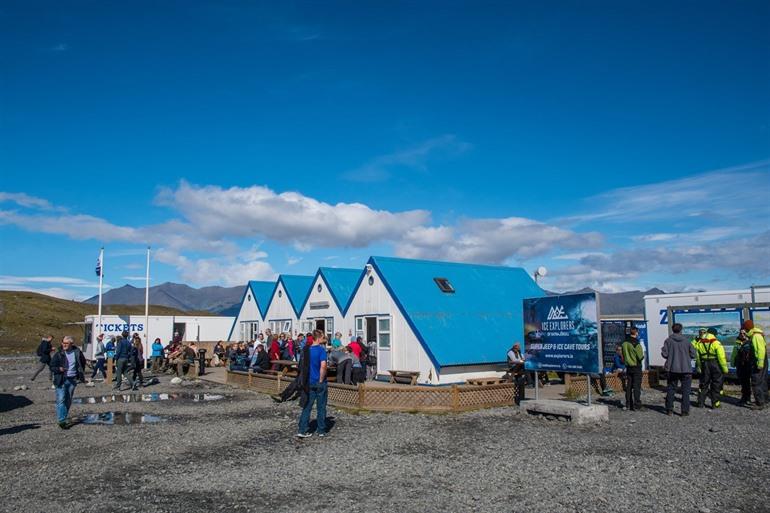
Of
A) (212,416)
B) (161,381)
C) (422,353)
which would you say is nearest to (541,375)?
(422,353)

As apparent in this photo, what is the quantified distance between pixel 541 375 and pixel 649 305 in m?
5.32

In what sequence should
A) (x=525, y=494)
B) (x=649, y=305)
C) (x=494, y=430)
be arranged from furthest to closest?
1. (x=649, y=305)
2. (x=494, y=430)
3. (x=525, y=494)

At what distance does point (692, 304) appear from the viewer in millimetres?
20578

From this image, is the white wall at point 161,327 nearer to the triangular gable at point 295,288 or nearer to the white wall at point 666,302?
the triangular gable at point 295,288

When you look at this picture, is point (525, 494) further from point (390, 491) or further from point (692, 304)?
point (692, 304)

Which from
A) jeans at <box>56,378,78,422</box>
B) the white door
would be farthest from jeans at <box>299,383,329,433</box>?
the white door

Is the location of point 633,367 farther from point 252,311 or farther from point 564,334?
point 252,311

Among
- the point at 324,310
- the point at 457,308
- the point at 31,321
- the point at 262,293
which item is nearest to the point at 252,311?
the point at 262,293

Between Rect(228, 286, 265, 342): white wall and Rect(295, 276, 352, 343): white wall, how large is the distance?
5.72 meters

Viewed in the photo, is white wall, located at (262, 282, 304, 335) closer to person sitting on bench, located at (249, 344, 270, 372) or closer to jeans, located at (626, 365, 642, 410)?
person sitting on bench, located at (249, 344, 270, 372)

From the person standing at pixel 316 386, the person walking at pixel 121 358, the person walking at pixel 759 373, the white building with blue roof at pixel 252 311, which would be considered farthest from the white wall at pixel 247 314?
the person walking at pixel 759 373

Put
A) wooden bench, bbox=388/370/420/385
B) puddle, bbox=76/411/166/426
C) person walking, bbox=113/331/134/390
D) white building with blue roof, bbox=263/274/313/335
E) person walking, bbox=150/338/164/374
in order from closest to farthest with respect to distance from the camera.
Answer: puddle, bbox=76/411/166/426, wooden bench, bbox=388/370/420/385, person walking, bbox=113/331/134/390, person walking, bbox=150/338/164/374, white building with blue roof, bbox=263/274/313/335

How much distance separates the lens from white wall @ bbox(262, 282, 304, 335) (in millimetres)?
30731

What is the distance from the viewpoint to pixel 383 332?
21578 millimetres
